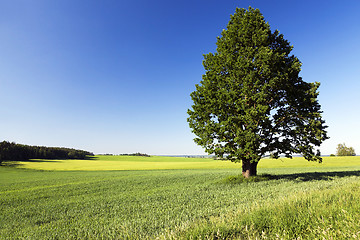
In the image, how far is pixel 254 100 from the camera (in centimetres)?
1567

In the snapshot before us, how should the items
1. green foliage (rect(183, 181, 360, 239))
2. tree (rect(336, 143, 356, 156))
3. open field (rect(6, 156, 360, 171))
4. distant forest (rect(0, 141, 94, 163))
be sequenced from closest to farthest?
1. green foliage (rect(183, 181, 360, 239))
2. open field (rect(6, 156, 360, 171))
3. distant forest (rect(0, 141, 94, 163))
4. tree (rect(336, 143, 356, 156))

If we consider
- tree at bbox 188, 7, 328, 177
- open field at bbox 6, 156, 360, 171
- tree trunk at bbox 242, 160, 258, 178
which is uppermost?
tree at bbox 188, 7, 328, 177

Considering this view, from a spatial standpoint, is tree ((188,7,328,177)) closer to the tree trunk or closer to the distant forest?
the tree trunk

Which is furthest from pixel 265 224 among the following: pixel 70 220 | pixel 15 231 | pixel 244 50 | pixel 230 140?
pixel 244 50

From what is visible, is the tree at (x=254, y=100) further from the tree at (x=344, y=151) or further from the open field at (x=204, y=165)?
the tree at (x=344, y=151)

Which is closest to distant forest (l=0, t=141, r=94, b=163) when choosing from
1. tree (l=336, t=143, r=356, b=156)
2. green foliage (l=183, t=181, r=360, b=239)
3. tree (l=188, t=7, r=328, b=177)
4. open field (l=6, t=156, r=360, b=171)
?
open field (l=6, t=156, r=360, b=171)

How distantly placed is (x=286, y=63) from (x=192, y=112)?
10.6 meters

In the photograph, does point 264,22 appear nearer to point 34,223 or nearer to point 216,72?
point 216,72

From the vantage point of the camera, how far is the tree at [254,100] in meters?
15.2

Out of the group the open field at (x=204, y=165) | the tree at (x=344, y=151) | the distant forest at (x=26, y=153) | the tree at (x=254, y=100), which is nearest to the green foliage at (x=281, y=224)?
the tree at (x=254, y=100)

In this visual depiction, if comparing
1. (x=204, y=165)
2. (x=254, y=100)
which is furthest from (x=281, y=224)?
(x=204, y=165)

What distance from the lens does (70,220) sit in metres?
8.17

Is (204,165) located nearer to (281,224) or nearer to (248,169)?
(248,169)

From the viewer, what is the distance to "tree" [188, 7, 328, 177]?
600 inches
